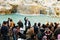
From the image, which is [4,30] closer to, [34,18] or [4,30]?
[4,30]

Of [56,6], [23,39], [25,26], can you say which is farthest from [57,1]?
[23,39]

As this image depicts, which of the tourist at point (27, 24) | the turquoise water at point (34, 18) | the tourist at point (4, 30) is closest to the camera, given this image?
the tourist at point (4, 30)

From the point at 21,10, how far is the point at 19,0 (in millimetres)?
582

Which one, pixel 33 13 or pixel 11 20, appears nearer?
pixel 11 20

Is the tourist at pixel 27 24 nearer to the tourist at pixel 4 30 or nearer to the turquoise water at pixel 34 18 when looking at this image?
the turquoise water at pixel 34 18

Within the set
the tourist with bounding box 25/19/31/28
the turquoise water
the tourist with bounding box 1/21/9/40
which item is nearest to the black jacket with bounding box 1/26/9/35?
the tourist with bounding box 1/21/9/40

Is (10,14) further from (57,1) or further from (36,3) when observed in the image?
(57,1)

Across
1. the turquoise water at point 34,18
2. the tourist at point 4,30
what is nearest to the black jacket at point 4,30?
the tourist at point 4,30

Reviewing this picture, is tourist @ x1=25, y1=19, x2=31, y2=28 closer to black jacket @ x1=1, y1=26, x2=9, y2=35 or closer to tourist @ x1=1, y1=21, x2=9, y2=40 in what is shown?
tourist @ x1=1, y1=21, x2=9, y2=40

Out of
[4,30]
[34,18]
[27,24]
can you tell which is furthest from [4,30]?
[34,18]

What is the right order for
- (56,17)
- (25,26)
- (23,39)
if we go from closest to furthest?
1. (23,39)
2. (25,26)
3. (56,17)

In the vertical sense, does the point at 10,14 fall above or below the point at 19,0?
below

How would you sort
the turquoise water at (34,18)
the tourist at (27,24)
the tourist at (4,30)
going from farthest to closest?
the turquoise water at (34,18), the tourist at (27,24), the tourist at (4,30)

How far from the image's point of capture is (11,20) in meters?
10.1
